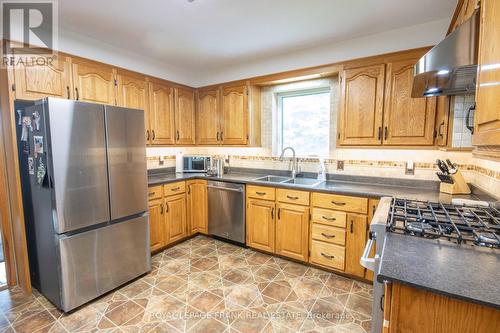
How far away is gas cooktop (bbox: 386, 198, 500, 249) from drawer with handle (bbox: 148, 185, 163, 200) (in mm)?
2419

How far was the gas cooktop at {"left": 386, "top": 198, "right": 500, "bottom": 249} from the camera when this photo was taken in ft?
3.61

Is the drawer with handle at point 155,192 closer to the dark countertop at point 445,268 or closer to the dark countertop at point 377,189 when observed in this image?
the dark countertop at point 377,189

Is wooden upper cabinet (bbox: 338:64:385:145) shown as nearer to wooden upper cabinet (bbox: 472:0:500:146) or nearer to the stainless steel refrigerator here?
wooden upper cabinet (bbox: 472:0:500:146)

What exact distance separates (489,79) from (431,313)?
89cm

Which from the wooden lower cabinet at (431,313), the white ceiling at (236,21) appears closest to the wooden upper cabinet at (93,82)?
the white ceiling at (236,21)

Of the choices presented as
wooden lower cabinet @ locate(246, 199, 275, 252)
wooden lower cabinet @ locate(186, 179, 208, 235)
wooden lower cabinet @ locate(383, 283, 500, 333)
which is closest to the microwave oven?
wooden lower cabinet @ locate(186, 179, 208, 235)

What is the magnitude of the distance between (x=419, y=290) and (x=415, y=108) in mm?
1988

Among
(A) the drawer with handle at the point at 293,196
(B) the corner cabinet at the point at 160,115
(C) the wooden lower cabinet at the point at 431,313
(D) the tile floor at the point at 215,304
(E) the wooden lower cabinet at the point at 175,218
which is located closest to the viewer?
(C) the wooden lower cabinet at the point at 431,313

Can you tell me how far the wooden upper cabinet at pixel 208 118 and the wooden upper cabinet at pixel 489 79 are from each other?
2.95 metres

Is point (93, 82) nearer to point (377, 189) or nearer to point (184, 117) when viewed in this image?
point (184, 117)

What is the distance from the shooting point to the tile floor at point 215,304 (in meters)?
1.79

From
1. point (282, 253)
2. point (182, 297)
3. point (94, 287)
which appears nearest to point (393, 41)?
point (282, 253)

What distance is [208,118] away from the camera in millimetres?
3684

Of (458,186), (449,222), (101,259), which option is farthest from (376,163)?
(101,259)
